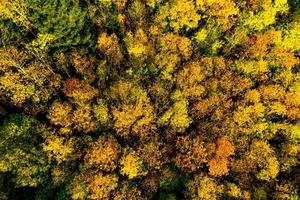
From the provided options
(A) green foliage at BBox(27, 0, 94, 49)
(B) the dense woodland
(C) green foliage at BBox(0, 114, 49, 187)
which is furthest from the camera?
(B) the dense woodland

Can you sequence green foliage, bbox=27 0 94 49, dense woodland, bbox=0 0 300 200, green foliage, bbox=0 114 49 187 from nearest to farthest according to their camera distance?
1. green foliage, bbox=27 0 94 49
2. green foliage, bbox=0 114 49 187
3. dense woodland, bbox=0 0 300 200

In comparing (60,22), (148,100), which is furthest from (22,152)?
(148,100)

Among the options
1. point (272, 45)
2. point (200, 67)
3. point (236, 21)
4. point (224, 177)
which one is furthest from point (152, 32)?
point (224, 177)

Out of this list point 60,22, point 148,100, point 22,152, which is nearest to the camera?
point 22,152

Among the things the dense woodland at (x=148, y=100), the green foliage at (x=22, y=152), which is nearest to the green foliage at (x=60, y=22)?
the dense woodland at (x=148, y=100)

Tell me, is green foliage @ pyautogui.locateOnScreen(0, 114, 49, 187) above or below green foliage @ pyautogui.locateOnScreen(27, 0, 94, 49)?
below

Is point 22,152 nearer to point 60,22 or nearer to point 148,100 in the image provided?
point 60,22

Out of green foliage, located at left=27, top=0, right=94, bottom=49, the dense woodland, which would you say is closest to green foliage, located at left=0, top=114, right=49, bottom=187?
the dense woodland

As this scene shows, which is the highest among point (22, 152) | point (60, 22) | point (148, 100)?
point (60, 22)

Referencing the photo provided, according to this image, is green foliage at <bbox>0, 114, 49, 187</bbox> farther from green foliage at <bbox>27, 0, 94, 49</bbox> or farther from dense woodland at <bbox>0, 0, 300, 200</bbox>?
green foliage at <bbox>27, 0, 94, 49</bbox>
